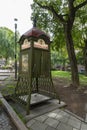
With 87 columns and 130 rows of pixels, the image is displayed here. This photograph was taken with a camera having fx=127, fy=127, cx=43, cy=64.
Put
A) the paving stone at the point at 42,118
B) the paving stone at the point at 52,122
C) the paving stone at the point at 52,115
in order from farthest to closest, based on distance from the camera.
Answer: the paving stone at the point at 52,115 → the paving stone at the point at 42,118 → the paving stone at the point at 52,122

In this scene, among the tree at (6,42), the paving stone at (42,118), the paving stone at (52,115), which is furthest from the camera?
the tree at (6,42)

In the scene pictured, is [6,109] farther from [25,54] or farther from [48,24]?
[48,24]

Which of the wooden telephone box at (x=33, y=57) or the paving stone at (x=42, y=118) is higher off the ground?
the wooden telephone box at (x=33, y=57)

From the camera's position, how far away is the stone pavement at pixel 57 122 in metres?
3.17

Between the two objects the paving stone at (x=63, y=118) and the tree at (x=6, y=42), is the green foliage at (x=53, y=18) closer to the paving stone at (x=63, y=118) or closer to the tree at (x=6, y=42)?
the paving stone at (x=63, y=118)

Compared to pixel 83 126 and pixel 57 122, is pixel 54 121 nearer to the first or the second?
pixel 57 122

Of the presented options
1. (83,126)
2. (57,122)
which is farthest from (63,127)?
(83,126)

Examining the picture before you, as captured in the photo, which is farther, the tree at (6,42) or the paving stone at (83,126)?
the tree at (6,42)

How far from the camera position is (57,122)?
3393mm

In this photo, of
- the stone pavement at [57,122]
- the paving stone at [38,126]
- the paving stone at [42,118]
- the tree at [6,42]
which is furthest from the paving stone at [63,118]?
the tree at [6,42]

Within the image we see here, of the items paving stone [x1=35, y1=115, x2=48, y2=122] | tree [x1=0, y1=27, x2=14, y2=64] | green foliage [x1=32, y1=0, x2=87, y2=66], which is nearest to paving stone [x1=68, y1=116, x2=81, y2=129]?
paving stone [x1=35, y1=115, x2=48, y2=122]

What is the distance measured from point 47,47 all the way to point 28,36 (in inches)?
31.3

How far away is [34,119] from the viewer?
3490 mm

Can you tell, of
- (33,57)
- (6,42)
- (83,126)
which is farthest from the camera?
(6,42)
